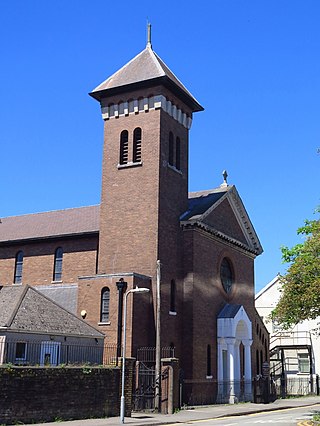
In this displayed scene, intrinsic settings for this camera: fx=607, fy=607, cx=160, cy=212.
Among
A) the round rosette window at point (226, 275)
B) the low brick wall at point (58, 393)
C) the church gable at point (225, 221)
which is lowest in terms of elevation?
the low brick wall at point (58, 393)

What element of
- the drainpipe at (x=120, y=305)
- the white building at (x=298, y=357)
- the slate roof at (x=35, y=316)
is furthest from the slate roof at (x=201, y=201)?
the white building at (x=298, y=357)

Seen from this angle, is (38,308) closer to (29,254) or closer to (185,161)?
(29,254)

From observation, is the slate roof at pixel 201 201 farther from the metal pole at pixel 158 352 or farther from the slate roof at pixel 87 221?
the metal pole at pixel 158 352

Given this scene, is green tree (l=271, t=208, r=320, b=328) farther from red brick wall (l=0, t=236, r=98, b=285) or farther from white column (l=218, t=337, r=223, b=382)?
red brick wall (l=0, t=236, r=98, b=285)

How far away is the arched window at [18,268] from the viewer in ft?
136

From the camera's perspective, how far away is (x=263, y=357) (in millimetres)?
46469

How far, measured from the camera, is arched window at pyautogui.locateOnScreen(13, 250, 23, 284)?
136ft

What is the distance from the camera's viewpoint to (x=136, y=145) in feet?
124

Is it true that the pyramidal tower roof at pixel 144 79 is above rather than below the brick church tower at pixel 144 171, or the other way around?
above

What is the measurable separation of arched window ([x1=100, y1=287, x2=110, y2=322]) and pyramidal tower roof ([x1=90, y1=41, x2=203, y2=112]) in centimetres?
1291

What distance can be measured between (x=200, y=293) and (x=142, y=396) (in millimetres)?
8787

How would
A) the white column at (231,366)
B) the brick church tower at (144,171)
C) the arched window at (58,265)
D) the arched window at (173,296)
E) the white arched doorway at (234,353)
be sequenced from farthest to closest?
the arched window at (58,265)
the white arched doorway at (234,353)
the white column at (231,366)
the arched window at (173,296)
the brick church tower at (144,171)

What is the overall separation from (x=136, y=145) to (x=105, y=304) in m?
10.3

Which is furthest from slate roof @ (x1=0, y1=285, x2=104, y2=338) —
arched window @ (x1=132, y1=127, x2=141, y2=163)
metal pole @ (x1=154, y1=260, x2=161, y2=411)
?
arched window @ (x1=132, y1=127, x2=141, y2=163)
